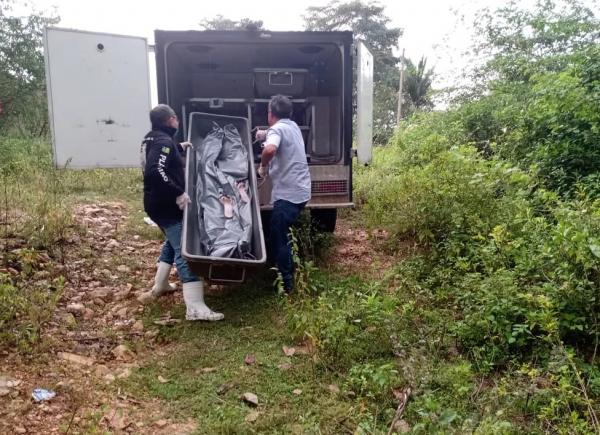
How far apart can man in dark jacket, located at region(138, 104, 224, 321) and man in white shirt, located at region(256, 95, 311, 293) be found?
667 millimetres

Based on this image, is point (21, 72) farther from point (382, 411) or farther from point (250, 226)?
point (382, 411)

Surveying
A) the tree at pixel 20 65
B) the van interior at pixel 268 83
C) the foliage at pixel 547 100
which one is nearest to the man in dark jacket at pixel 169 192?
the van interior at pixel 268 83

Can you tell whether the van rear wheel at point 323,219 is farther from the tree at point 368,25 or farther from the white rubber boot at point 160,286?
the tree at point 368,25

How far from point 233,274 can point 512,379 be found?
74.7 inches

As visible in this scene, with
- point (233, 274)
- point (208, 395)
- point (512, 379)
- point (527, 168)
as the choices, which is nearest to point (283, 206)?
point (233, 274)

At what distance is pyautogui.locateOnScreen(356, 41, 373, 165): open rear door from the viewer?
476 cm

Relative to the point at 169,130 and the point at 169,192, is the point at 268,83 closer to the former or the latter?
the point at 169,130

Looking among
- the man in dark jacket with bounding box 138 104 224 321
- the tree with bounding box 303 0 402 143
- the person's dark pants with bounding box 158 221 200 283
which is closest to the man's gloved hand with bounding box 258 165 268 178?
the man in dark jacket with bounding box 138 104 224 321

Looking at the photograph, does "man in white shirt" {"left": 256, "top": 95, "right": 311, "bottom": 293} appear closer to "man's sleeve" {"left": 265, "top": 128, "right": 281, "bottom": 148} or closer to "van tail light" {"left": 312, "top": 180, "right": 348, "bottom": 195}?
"man's sleeve" {"left": 265, "top": 128, "right": 281, "bottom": 148}

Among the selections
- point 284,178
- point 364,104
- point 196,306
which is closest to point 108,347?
point 196,306

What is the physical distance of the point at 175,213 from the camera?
3.90 m

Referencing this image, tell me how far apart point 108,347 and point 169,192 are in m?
1.18

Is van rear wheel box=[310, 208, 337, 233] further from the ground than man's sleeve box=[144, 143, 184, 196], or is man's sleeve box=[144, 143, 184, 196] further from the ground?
man's sleeve box=[144, 143, 184, 196]

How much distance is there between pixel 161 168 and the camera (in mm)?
3719
